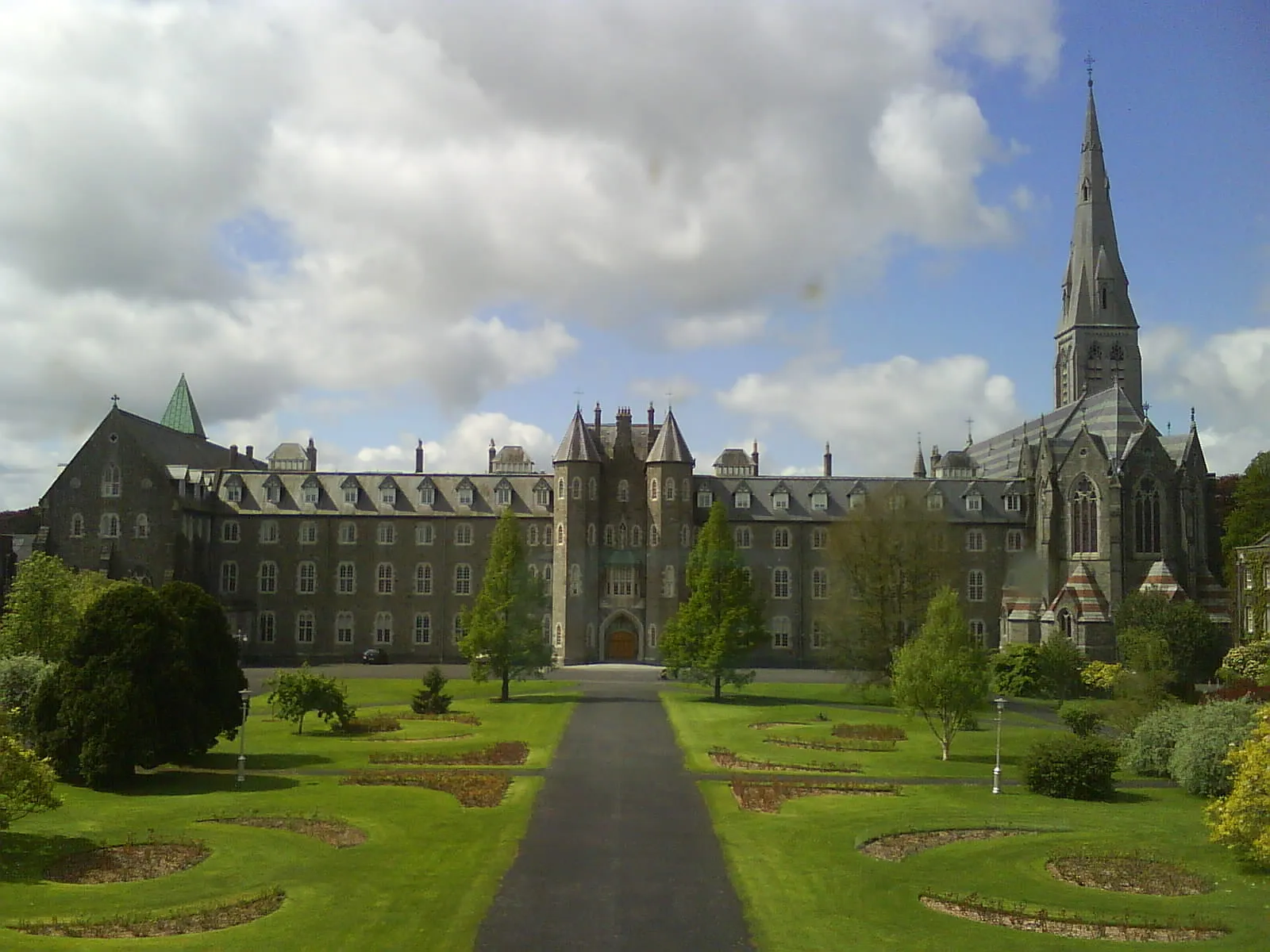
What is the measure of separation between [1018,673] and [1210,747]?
29.9 metres

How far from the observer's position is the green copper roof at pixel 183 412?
429 feet

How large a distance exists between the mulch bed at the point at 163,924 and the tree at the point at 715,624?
40.3m

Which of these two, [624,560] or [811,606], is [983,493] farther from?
[624,560]

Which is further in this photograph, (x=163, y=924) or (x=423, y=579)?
(x=423, y=579)

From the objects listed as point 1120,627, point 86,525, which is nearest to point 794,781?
point 1120,627

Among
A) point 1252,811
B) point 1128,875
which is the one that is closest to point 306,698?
point 1128,875

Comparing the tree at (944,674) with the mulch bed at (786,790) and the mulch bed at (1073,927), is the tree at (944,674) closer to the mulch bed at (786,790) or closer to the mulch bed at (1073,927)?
the mulch bed at (786,790)

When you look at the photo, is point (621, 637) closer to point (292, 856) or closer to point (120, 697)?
point (120, 697)

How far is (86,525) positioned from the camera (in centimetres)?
7988

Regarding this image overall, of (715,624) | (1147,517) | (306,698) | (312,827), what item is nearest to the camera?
(312,827)

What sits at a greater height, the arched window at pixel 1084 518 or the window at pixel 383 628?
the arched window at pixel 1084 518

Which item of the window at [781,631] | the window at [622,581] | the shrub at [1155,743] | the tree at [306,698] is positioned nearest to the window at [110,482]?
the window at [622,581]

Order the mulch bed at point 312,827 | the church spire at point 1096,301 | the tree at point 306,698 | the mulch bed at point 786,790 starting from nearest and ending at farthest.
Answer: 1. the mulch bed at point 312,827
2. the mulch bed at point 786,790
3. the tree at point 306,698
4. the church spire at point 1096,301

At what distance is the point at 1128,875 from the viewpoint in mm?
25391
